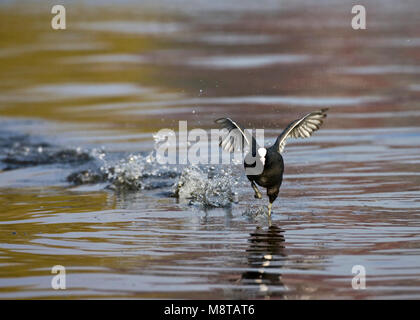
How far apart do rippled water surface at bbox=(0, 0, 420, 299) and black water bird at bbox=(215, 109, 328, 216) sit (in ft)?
1.53

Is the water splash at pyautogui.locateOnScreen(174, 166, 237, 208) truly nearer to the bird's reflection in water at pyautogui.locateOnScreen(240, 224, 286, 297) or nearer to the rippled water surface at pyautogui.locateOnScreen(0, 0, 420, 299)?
the rippled water surface at pyautogui.locateOnScreen(0, 0, 420, 299)

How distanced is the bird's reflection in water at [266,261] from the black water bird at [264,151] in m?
0.47

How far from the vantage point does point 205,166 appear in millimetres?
11453

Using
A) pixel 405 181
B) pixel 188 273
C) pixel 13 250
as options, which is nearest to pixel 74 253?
pixel 13 250

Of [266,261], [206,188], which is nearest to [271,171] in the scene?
[266,261]

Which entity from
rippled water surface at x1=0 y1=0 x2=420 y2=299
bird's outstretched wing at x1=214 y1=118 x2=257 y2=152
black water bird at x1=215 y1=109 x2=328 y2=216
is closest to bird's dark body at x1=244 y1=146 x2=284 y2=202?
black water bird at x1=215 y1=109 x2=328 y2=216

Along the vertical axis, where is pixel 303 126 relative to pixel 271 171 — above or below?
above

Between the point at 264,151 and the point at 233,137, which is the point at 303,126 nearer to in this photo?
the point at 233,137

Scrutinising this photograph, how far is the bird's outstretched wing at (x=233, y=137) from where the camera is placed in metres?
8.77

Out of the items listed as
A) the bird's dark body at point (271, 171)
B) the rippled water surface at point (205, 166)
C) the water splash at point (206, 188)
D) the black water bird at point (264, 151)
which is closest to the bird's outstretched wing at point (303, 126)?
the black water bird at point (264, 151)

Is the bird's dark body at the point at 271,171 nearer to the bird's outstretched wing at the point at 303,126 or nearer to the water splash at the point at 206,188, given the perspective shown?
the bird's outstretched wing at the point at 303,126

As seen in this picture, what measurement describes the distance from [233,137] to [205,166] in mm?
2449

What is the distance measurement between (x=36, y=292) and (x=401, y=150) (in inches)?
247
